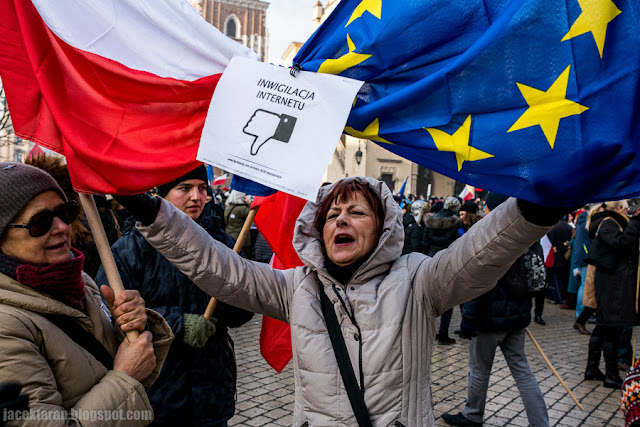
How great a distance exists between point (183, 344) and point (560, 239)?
9.37 meters

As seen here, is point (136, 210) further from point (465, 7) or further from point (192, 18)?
point (465, 7)

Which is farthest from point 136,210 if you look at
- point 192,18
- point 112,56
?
point 192,18

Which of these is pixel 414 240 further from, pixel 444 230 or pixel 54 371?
pixel 54 371

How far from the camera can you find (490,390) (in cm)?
544

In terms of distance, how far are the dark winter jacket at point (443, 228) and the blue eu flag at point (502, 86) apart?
5.60m

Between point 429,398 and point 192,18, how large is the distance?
6.24ft

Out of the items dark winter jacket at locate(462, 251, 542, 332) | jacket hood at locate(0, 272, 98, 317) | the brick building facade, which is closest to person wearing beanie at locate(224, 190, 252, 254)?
dark winter jacket at locate(462, 251, 542, 332)

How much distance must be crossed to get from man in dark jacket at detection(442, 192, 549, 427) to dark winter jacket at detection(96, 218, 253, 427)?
244 centimetres

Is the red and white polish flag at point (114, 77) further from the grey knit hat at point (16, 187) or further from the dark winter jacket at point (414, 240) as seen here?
the dark winter jacket at point (414, 240)

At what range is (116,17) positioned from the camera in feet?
6.77

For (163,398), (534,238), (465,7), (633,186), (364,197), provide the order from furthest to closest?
1. (163,398)
2. (364,197)
3. (465,7)
4. (534,238)
5. (633,186)

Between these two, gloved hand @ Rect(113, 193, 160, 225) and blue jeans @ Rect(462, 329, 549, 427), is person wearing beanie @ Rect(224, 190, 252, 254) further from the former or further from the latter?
gloved hand @ Rect(113, 193, 160, 225)

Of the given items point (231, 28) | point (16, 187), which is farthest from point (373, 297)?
point (231, 28)

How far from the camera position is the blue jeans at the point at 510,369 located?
4.06 metres
